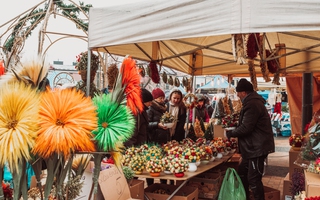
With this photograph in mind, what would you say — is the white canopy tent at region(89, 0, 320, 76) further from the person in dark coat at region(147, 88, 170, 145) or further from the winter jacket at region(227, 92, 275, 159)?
the person in dark coat at region(147, 88, 170, 145)

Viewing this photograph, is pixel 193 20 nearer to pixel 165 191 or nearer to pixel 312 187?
pixel 312 187

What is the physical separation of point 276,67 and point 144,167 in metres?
2.63

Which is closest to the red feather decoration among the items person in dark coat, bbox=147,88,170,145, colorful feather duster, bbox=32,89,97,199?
colorful feather duster, bbox=32,89,97,199

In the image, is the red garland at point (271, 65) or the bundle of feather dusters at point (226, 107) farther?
the bundle of feather dusters at point (226, 107)

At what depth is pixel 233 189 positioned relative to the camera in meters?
3.40

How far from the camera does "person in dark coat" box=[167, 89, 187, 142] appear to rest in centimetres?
476

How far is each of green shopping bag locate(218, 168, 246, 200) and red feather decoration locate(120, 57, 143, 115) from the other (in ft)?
8.67

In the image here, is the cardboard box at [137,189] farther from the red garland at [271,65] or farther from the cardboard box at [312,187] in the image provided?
the red garland at [271,65]

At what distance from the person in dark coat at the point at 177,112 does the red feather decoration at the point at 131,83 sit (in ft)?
12.0

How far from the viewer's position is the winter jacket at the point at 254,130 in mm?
3502

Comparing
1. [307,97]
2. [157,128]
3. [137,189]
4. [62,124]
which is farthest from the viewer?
[307,97]

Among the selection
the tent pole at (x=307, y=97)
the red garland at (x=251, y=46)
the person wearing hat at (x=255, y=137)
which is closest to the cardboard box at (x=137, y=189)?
the person wearing hat at (x=255, y=137)

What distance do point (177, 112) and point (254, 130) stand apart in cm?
151

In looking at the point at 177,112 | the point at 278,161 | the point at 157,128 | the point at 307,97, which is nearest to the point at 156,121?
the point at 157,128
